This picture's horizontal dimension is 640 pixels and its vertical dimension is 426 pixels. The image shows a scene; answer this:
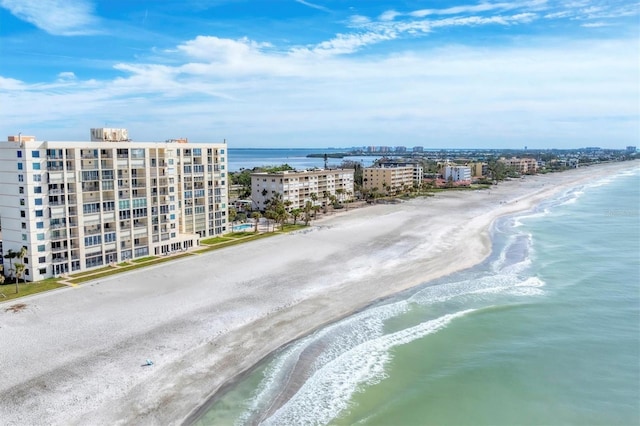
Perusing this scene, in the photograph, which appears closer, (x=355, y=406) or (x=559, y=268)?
(x=355, y=406)

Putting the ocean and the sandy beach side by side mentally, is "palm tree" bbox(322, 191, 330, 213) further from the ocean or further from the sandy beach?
the ocean

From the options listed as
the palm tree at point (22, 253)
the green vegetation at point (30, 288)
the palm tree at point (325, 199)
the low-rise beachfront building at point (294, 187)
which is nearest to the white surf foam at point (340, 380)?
the green vegetation at point (30, 288)

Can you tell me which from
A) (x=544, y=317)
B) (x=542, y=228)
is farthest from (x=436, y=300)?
(x=542, y=228)

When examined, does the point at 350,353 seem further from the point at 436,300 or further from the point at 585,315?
the point at 585,315

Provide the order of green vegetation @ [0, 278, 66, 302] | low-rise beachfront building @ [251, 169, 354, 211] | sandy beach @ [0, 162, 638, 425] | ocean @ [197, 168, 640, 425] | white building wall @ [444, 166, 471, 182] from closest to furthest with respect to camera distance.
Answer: ocean @ [197, 168, 640, 425] → sandy beach @ [0, 162, 638, 425] → green vegetation @ [0, 278, 66, 302] → low-rise beachfront building @ [251, 169, 354, 211] → white building wall @ [444, 166, 471, 182]

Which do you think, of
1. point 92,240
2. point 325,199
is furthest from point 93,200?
point 325,199

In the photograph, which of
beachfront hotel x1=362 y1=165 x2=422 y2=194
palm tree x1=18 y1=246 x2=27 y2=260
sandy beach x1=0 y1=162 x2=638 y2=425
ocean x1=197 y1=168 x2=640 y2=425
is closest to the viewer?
ocean x1=197 y1=168 x2=640 y2=425

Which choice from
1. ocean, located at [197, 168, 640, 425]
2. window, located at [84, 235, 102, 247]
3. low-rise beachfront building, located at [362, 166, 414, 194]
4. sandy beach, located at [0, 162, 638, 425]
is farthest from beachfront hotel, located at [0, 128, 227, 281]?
low-rise beachfront building, located at [362, 166, 414, 194]
